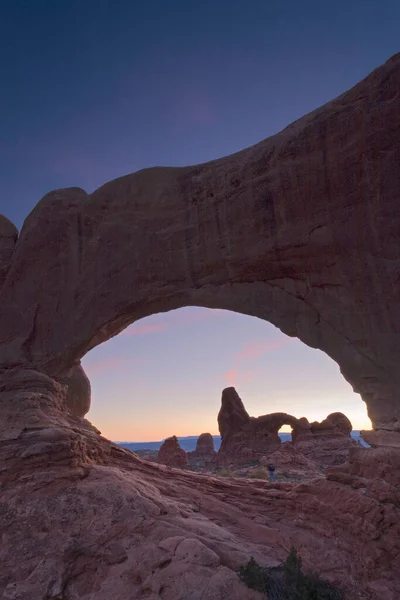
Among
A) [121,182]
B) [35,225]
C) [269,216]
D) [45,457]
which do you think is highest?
[121,182]

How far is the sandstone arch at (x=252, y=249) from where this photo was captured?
9977 mm

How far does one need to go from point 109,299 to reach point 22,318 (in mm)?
3460

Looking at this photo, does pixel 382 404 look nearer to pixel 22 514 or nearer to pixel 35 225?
pixel 22 514

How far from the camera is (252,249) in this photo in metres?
11.9

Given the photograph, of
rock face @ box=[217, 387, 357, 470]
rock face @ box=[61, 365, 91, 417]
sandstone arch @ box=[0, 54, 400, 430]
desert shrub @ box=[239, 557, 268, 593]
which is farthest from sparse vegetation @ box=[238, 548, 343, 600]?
rock face @ box=[217, 387, 357, 470]

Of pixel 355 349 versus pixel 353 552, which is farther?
pixel 355 349

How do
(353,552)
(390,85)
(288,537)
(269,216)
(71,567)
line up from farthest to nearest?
1. (269,216)
2. (390,85)
3. (288,537)
4. (353,552)
5. (71,567)

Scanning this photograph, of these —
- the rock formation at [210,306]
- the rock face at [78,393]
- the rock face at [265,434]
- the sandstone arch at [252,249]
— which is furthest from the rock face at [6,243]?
the rock face at [265,434]

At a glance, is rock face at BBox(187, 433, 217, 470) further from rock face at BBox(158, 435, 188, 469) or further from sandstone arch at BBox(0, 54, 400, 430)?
sandstone arch at BBox(0, 54, 400, 430)

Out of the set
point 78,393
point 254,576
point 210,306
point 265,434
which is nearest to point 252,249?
point 210,306

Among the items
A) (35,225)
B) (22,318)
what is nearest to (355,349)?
(22,318)

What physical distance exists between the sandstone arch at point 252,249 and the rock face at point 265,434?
27.7 meters

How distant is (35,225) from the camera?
15.4 metres

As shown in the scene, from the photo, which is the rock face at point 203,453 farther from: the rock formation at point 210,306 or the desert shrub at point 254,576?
the desert shrub at point 254,576
